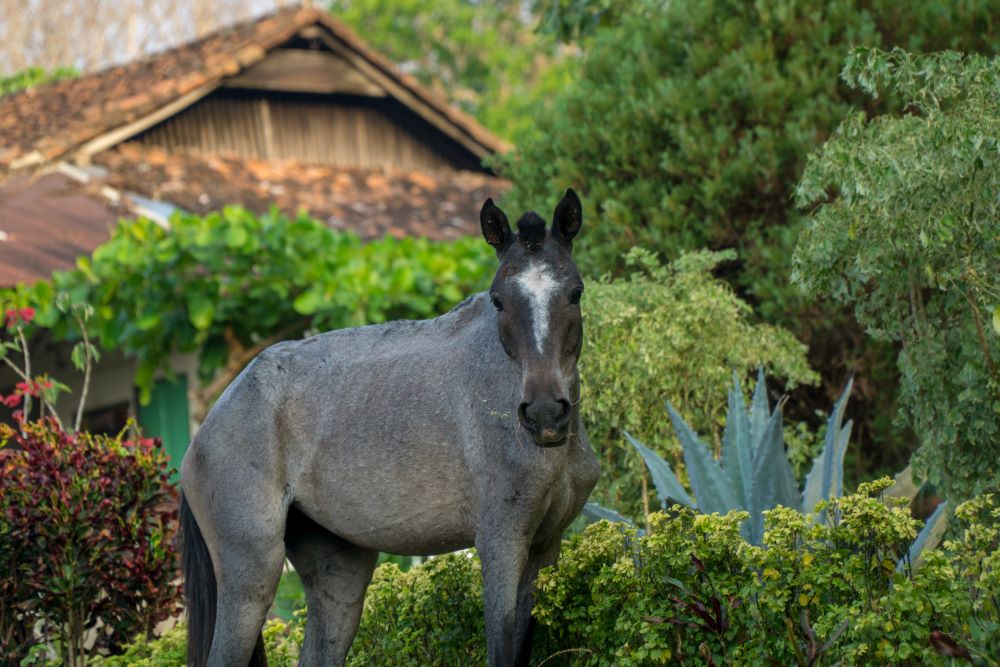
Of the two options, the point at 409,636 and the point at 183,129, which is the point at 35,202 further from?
the point at 409,636

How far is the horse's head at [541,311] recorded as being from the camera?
12.4 ft

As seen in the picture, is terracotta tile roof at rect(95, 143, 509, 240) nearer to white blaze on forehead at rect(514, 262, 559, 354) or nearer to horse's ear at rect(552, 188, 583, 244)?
horse's ear at rect(552, 188, 583, 244)

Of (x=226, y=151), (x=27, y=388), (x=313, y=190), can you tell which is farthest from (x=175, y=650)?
(x=226, y=151)

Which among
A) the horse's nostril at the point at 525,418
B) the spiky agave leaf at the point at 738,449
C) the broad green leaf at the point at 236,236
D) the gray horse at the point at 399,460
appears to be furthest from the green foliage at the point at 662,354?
the broad green leaf at the point at 236,236

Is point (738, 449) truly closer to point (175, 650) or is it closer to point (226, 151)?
point (175, 650)

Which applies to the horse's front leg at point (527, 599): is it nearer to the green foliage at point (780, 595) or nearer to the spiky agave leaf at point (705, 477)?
the green foliage at point (780, 595)

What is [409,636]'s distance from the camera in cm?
517

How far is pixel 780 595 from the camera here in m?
4.09

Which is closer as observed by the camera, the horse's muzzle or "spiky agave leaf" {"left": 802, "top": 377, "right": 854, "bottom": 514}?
the horse's muzzle

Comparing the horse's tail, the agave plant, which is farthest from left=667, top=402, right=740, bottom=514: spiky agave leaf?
the horse's tail

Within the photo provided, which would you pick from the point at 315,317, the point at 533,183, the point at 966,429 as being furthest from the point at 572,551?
the point at 315,317

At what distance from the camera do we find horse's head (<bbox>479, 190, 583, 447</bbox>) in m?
3.78

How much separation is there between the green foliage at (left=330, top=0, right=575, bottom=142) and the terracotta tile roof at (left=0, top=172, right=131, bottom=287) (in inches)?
590

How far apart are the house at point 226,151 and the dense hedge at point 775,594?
8.08m
